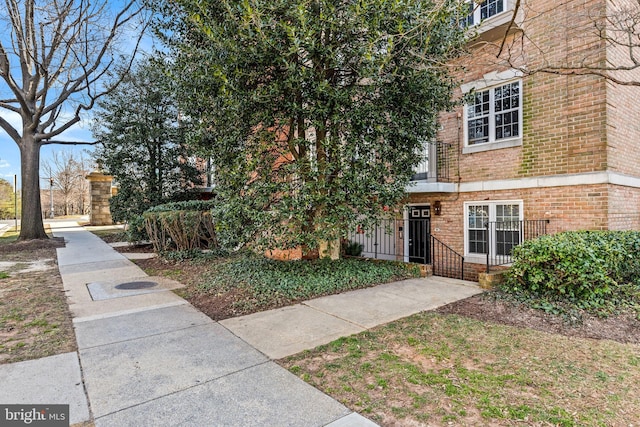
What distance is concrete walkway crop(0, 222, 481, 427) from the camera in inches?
109

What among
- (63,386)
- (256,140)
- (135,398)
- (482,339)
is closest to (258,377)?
(135,398)

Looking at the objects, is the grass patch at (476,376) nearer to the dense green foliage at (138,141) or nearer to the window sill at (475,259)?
the window sill at (475,259)

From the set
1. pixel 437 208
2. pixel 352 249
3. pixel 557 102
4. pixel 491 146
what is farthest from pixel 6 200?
pixel 557 102

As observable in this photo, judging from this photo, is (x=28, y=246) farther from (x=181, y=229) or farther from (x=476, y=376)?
(x=476, y=376)

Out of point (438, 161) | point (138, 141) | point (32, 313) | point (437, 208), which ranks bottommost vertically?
point (32, 313)

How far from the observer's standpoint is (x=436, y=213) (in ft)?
34.3

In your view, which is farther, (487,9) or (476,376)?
(487,9)

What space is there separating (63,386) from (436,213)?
940cm

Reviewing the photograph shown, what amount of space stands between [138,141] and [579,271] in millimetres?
15944

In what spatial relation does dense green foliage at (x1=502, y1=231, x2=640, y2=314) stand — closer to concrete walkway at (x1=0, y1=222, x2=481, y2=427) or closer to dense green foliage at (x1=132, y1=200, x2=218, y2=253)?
concrete walkway at (x1=0, y1=222, x2=481, y2=427)

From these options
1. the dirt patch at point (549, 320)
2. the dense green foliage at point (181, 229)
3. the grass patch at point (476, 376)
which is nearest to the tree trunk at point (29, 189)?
the dense green foliage at point (181, 229)

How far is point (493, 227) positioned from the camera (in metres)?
9.27

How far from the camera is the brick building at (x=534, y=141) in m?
7.54

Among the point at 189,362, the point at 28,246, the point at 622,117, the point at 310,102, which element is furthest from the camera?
the point at 28,246
